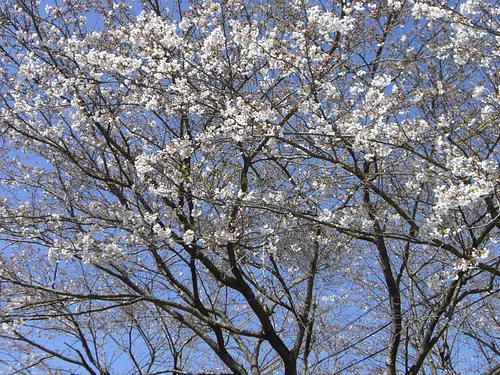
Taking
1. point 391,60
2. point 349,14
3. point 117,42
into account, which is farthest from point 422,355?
point 117,42

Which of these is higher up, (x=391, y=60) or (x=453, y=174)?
→ (x=391, y=60)

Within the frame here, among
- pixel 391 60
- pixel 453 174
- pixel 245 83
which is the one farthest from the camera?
pixel 245 83

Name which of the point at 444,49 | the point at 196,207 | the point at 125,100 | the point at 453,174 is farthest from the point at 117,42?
the point at 453,174

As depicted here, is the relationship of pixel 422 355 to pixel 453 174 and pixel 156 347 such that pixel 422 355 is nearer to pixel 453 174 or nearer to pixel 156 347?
pixel 453 174

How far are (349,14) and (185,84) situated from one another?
1.69 meters

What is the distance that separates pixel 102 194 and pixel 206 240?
2.06m

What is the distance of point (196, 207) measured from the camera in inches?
241

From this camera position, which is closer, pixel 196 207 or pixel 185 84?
pixel 185 84

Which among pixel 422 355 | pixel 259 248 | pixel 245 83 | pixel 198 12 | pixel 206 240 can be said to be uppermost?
pixel 198 12

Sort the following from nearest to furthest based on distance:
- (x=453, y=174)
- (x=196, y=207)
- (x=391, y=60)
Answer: (x=453, y=174) → (x=391, y=60) → (x=196, y=207)

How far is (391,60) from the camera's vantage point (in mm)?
5309

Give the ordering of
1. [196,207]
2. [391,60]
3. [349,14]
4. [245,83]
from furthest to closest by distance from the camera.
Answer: [196,207] < [245,83] < [391,60] < [349,14]

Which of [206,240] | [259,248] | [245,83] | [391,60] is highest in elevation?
[245,83]

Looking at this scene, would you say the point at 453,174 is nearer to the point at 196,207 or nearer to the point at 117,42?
the point at 196,207
